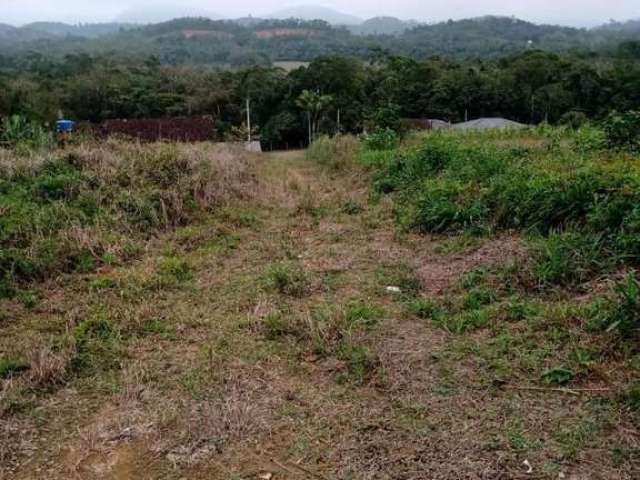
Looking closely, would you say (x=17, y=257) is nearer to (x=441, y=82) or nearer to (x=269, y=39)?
(x=441, y=82)

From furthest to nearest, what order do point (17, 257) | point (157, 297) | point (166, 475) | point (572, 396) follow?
point (17, 257), point (157, 297), point (572, 396), point (166, 475)

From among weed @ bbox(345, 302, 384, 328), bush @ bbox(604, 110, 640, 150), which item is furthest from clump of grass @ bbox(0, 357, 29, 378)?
bush @ bbox(604, 110, 640, 150)

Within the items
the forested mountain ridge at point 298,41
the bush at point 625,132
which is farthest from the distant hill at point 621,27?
the bush at point 625,132

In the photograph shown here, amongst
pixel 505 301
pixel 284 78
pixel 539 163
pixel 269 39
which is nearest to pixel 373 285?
pixel 505 301

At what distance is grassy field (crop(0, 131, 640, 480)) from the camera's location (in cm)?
242

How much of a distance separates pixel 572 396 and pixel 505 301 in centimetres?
110

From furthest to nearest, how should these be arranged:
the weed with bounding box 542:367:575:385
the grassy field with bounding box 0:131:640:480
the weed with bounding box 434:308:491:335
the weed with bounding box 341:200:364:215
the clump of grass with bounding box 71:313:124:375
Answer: the weed with bounding box 341:200:364:215
the weed with bounding box 434:308:491:335
the clump of grass with bounding box 71:313:124:375
the weed with bounding box 542:367:575:385
the grassy field with bounding box 0:131:640:480

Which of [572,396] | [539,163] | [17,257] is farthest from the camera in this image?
[539,163]

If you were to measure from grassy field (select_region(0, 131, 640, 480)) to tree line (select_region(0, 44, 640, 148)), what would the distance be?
66.2 feet

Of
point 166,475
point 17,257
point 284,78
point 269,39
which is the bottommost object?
point 166,475

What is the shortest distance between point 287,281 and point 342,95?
89.5 feet

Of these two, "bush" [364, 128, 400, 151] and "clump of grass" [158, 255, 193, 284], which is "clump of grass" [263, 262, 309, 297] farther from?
"bush" [364, 128, 400, 151]

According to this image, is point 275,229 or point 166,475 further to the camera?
point 275,229

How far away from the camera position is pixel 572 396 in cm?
267
